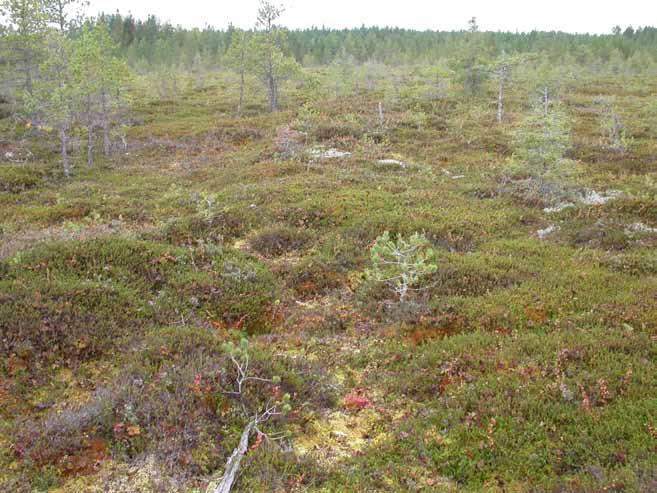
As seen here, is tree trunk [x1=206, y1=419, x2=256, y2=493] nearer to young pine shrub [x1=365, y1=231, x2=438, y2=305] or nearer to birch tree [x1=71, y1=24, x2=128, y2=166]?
young pine shrub [x1=365, y1=231, x2=438, y2=305]

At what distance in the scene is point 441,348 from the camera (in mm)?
9031

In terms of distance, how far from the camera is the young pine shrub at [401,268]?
1057cm

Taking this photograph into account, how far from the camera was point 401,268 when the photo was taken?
1107cm

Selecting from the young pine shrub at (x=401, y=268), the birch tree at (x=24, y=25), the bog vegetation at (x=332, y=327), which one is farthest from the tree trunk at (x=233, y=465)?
the birch tree at (x=24, y=25)

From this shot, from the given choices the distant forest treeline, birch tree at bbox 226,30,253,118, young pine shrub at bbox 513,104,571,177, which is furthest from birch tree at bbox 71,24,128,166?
the distant forest treeline

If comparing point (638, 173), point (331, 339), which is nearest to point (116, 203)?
point (331, 339)

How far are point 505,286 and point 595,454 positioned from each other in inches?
213

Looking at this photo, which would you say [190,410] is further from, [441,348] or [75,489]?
[441,348]

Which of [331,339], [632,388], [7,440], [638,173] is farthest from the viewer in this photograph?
[638,173]

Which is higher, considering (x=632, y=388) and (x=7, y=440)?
(x=632, y=388)

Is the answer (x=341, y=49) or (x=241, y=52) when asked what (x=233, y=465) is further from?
(x=341, y=49)

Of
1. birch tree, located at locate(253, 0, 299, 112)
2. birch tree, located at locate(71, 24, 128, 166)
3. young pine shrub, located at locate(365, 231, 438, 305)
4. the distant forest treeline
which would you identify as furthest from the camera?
the distant forest treeline

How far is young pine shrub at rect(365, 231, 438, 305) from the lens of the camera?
10570 mm

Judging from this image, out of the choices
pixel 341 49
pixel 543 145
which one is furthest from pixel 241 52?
pixel 341 49
